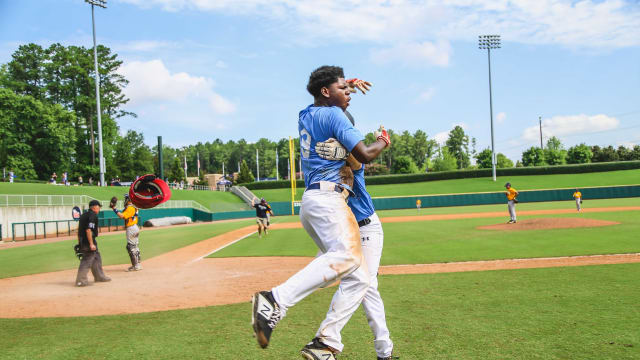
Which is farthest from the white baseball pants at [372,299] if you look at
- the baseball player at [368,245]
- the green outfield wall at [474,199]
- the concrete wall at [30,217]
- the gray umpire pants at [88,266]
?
the green outfield wall at [474,199]

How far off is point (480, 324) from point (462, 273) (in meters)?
4.29

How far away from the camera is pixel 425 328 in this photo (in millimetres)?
5266

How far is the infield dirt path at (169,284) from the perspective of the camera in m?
7.95

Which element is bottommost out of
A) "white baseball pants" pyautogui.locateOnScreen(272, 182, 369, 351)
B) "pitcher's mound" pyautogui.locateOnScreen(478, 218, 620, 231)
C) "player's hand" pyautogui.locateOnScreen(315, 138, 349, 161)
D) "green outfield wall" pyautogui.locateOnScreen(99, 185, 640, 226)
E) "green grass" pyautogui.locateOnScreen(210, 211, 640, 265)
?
"green outfield wall" pyautogui.locateOnScreen(99, 185, 640, 226)

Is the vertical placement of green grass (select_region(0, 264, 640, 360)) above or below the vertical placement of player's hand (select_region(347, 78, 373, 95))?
below

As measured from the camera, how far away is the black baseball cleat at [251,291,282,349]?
9.89ft

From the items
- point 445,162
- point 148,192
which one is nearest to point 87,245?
point 148,192

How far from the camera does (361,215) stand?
13.0 feet

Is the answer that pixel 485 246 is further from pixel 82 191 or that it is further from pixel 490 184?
pixel 490 184

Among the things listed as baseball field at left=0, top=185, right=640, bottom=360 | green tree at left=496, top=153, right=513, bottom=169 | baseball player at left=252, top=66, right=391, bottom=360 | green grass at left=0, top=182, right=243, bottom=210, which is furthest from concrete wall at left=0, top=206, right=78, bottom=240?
green tree at left=496, top=153, right=513, bottom=169

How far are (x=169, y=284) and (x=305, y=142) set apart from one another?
25.8 feet

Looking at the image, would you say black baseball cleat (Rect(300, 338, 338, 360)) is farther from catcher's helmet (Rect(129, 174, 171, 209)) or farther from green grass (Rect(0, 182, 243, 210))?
green grass (Rect(0, 182, 243, 210))

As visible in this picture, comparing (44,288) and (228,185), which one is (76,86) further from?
(44,288)

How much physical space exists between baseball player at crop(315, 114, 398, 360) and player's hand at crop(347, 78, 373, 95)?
75 centimetres
